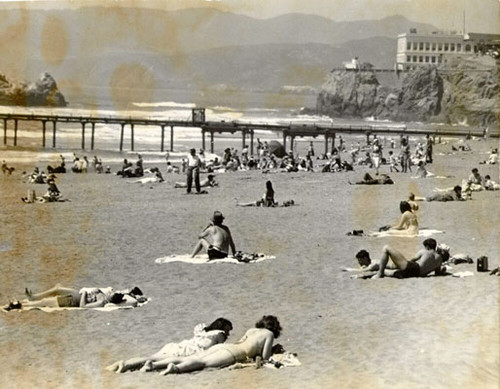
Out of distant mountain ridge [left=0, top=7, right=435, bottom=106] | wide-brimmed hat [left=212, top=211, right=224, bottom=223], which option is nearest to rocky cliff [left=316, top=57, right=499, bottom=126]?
distant mountain ridge [left=0, top=7, right=435, bottom=106]

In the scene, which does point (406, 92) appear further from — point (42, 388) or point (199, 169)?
point (42, 388)

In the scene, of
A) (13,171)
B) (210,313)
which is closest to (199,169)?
(13,171)

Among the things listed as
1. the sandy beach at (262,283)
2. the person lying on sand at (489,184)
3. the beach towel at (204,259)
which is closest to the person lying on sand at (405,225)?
the sandy beach at (262,283)

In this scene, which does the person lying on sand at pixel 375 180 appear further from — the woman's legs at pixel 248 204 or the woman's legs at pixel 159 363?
the woman's legs at pixel 159 363

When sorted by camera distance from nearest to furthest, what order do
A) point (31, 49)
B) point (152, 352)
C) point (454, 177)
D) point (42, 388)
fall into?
1. point (42, 388)
2. point (152, 352)
3. point (31, 49)
4. point (454, 177)

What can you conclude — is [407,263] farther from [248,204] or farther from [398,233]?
A: [248,204]

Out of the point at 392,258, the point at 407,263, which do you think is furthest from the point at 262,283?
the point at 407,263

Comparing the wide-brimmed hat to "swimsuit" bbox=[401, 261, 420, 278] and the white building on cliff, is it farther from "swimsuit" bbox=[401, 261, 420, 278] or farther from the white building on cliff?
the white building on cliff
